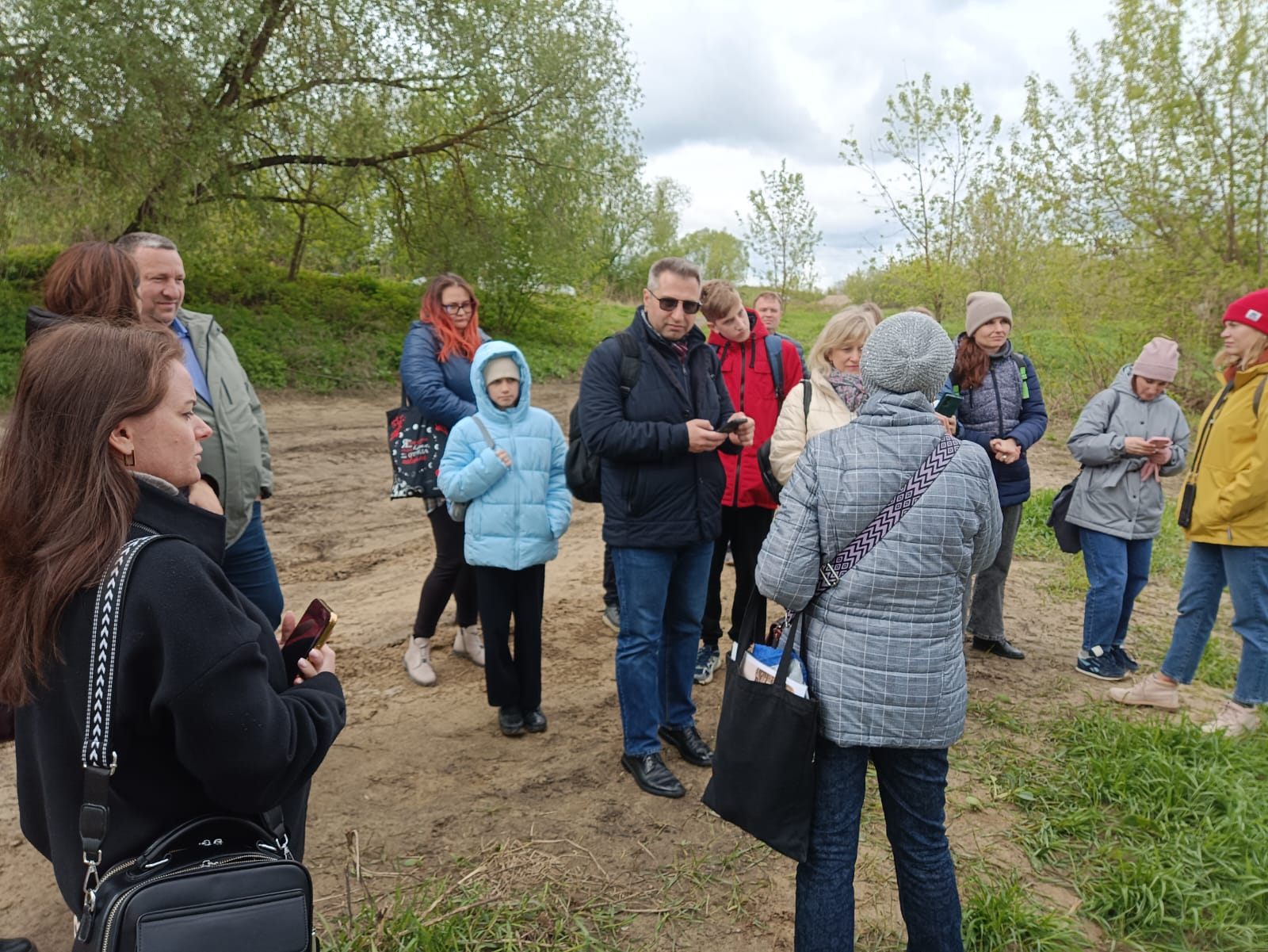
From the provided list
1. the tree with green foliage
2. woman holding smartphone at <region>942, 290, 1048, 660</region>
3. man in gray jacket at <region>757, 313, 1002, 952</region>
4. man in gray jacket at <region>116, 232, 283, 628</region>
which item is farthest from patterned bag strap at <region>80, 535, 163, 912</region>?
the tree with green foliage

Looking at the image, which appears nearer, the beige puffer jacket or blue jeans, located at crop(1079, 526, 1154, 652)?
the beige puffer jacket

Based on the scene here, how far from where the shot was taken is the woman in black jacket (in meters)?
1.43

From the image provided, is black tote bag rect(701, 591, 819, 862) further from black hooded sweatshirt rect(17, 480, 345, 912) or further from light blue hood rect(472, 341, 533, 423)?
light blue hood rect(472, 341, 533, 423)

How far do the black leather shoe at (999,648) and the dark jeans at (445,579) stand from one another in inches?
123

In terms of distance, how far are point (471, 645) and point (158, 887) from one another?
11.8 feet

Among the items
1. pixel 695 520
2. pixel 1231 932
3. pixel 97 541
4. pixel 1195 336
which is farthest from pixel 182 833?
pixel 1195 336

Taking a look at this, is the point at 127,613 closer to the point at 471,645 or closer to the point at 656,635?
the point at 656,635

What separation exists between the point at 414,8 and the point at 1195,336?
1250cm

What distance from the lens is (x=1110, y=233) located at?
1173 centimetres

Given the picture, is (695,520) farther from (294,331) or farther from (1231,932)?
(294,331)

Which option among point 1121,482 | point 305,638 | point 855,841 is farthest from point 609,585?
point 305,638

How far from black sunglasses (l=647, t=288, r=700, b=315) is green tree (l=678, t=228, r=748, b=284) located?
161ft

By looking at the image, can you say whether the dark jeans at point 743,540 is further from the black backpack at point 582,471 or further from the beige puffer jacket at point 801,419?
the black backpack at point 582,471

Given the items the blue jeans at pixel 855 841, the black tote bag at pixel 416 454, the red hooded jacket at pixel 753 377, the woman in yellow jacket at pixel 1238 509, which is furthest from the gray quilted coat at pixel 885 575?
the black tote bag at pixel 416 454
